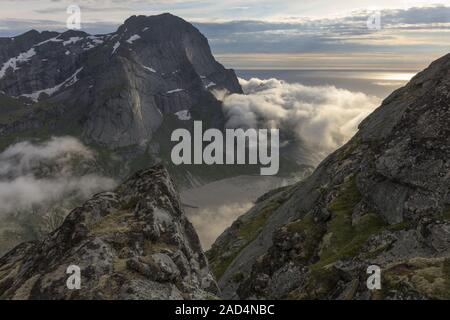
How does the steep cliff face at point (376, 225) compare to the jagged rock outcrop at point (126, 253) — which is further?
the steep cliff face at point (376, 225)

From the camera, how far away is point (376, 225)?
57.7 meters

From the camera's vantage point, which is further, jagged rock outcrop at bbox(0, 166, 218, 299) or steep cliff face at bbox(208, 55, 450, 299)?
steep cliff face at bbox(208, 55, 450, 299)

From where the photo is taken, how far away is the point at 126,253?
3566 centimetres

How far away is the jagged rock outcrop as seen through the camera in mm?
32094

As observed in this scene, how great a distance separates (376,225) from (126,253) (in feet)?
115

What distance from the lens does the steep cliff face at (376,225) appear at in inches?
1350

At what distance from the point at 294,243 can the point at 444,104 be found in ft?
92.8

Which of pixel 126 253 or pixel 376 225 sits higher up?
pixel 126 253

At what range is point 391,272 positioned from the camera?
1273 inches

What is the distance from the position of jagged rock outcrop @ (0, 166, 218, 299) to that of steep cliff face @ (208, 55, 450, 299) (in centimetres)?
1306

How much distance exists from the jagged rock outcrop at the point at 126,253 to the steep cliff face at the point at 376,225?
13.1 metres

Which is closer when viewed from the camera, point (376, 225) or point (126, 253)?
point (126, 253)

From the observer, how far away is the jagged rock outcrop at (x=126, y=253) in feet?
105
